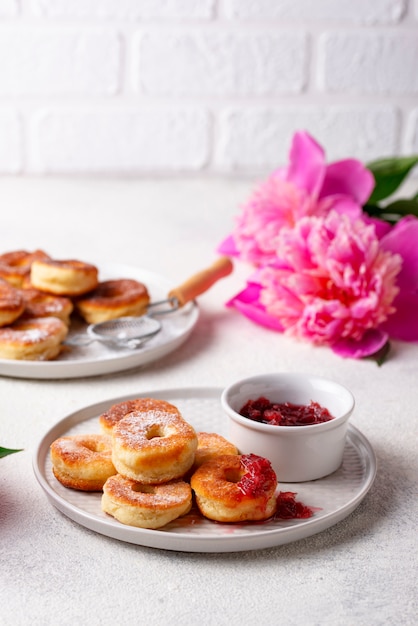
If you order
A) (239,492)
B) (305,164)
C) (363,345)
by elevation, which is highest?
(305,164)

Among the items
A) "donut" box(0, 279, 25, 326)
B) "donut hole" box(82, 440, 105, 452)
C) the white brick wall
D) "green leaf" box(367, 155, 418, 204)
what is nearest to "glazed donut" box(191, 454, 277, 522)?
"donut hole" box(82, 440, 105, 452)

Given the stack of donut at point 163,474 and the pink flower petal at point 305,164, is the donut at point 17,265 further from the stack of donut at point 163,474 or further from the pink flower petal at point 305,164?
the stack of donut at point 163,474

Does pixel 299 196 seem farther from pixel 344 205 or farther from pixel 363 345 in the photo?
pixel 363 345

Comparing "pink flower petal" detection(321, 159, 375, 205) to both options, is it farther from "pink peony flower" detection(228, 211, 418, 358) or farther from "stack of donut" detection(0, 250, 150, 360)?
"stack of donut" detection(0, 250, 150, 360)

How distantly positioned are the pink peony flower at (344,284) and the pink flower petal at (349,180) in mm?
113

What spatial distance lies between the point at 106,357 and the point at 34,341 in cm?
10

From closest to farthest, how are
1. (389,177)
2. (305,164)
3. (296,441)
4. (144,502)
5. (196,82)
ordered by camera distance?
1. (144,502)
2. (296,441)
3. (305,164)
4. (389,177)
5. (196,82)

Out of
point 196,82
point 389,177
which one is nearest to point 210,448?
point 389,177

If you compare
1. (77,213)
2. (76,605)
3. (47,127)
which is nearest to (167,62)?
(47,127)

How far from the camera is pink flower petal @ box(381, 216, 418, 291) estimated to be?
4.52ft

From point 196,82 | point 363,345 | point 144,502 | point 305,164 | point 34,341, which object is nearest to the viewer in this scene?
point 144,502

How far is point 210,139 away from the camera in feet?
8.27

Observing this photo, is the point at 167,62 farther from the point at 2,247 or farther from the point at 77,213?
the point at 2,247

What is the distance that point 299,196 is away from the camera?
1444mm
